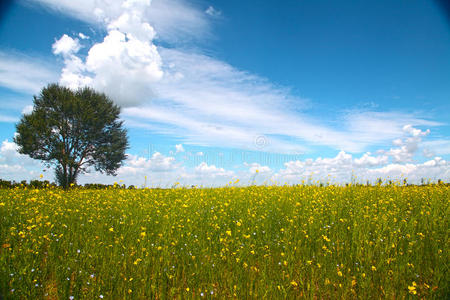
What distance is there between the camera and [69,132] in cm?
3180

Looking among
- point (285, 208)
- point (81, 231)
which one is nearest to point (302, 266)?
point (285, 208)

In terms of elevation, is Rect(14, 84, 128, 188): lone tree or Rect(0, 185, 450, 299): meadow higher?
Rect(14, 84, 128, 188): lone tree

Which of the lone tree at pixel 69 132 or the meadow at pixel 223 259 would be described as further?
Result: the lone tree at pixel 69 132

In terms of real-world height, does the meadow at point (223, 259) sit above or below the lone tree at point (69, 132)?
below

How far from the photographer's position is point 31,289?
4.48 m

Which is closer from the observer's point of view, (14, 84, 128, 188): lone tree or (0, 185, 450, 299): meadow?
(0, 185, 450, 299): meadow

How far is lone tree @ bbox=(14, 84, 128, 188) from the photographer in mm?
30562

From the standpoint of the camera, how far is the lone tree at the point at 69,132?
3056 cm

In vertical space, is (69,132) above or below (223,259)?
above

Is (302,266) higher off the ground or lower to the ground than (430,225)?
lower

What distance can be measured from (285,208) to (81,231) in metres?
6.54

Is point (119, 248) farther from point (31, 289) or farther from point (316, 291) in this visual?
point (316, 291)

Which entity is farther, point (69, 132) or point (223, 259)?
point (69, 132)

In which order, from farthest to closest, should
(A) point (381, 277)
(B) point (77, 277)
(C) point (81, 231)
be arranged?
1. (C) point (81, 231)
2. (A) point (381, 277)
3. (B) point (77, 277)
